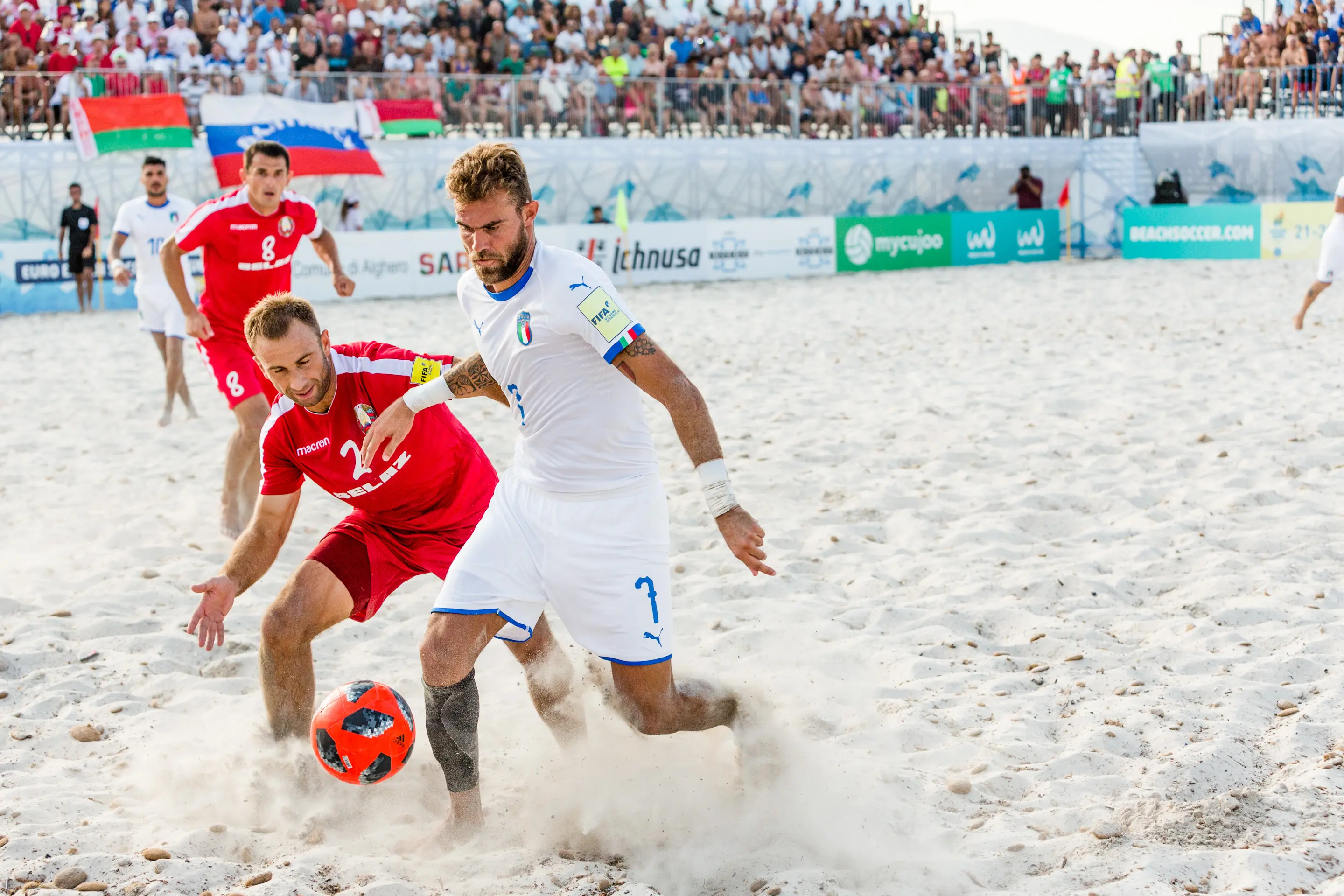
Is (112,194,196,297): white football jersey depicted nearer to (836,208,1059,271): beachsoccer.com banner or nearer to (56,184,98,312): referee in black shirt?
(56,184,98,312): referee in black shirt

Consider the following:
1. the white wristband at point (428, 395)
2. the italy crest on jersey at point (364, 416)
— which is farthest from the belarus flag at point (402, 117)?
the white wristband at point (428, 395)

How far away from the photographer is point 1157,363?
31.5 ft

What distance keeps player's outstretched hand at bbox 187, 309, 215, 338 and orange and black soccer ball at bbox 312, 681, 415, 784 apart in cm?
328

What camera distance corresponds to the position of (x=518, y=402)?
3285 millimetres

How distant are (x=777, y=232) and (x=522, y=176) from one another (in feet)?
56.3

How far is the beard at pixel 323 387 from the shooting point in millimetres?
3648

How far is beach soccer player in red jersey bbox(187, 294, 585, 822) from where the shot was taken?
3604 mm

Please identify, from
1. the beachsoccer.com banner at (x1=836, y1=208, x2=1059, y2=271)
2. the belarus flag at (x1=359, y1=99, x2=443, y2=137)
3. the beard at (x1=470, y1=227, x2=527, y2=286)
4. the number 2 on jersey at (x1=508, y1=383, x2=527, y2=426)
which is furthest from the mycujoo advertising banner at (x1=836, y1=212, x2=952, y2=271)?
the beard at (x1=470, y1=227, x2=527, y2=286)

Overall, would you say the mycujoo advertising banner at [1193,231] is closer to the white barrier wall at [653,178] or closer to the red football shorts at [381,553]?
the white barrier wall at [653,178]

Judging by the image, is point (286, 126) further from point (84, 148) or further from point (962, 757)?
point (962, 757)

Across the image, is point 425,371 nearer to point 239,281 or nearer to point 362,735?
point 362,735

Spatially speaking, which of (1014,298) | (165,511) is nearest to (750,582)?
(165,511)

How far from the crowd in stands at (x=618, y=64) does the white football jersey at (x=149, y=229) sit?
32.0 feet

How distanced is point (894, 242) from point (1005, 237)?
2.26m
